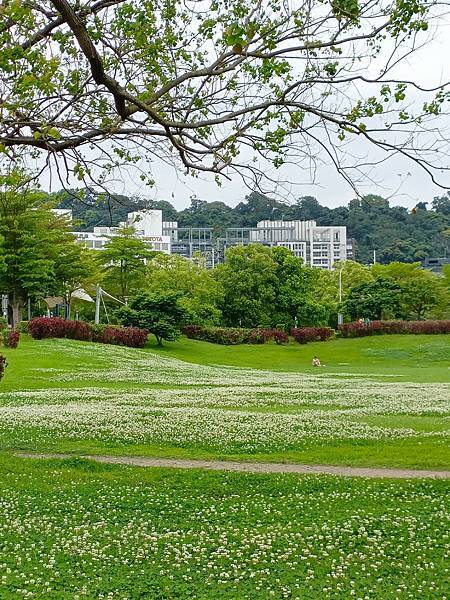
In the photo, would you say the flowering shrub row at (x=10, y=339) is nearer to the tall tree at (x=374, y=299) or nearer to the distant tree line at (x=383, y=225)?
the tall tree at (x=374, y=299)

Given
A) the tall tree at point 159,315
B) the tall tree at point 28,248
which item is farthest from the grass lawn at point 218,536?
the tall tree at point 159,315

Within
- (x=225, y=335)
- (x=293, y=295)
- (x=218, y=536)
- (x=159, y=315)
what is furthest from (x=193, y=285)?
(x=218, y=536)

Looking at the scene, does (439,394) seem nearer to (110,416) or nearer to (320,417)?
(320,417)

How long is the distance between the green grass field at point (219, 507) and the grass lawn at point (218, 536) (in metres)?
0.02

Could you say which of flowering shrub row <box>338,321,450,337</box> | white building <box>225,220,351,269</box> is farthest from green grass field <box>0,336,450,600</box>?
white building <box>225,220,351,269</box>

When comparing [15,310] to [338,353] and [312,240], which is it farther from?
[312,240]

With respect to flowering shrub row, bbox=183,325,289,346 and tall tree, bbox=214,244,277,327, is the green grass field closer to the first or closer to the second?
flowering shrub row, bbox=183,325,289,346

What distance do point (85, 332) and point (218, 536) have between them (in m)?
40.2

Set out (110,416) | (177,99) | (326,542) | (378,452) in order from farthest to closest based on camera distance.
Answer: (110,416) < (378,452) < (177,99) < (326,542)

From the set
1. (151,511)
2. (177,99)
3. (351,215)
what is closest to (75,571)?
(151,511)

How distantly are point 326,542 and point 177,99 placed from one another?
6.94 m

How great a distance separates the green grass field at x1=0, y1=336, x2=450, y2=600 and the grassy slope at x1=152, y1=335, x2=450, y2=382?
28.8 meters

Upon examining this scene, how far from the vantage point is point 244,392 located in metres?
24.9

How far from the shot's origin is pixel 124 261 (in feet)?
226
